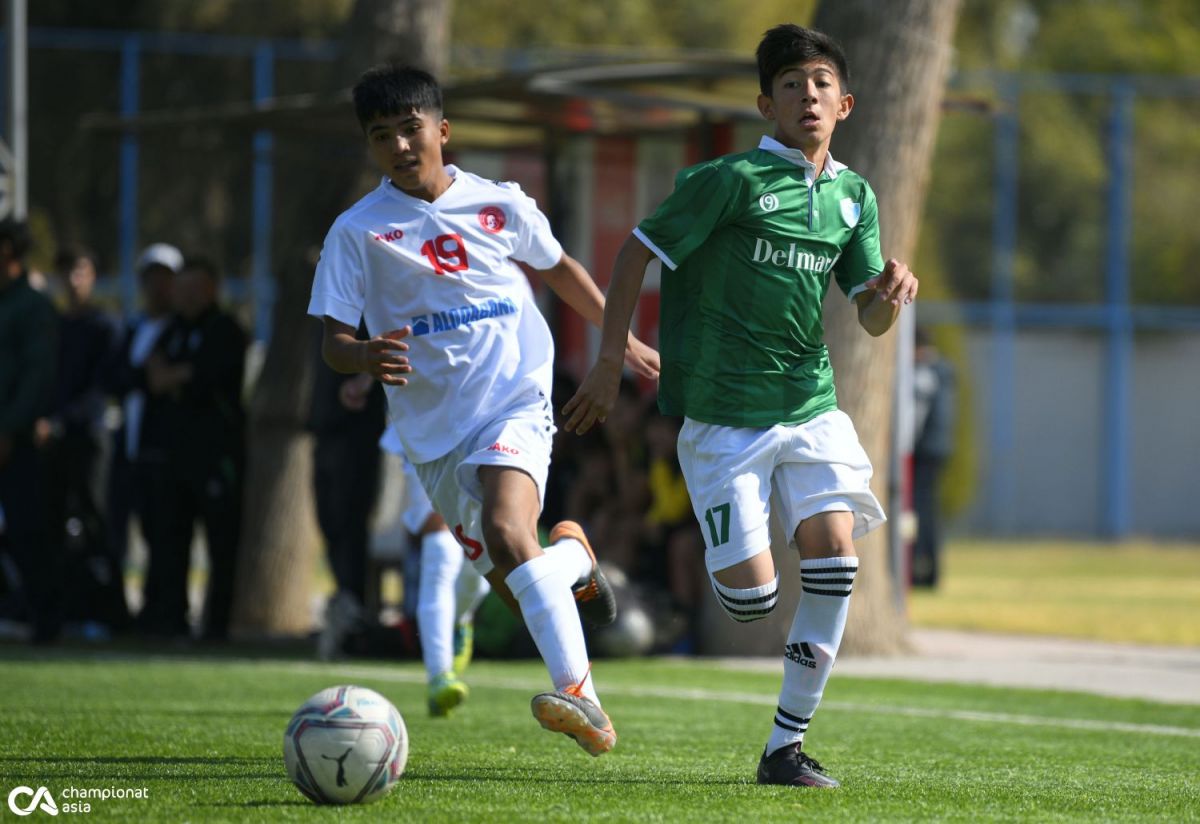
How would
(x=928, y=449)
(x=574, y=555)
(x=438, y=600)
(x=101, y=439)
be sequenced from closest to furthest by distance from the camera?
1. (x=574, y=555)
2. (x=438, y=600)
3. (x=101, y=439)
4. (x=928, y=449)

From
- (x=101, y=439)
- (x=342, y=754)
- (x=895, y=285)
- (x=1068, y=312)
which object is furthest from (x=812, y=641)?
(x=1068, y=312)

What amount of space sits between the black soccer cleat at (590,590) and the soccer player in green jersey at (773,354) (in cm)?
59

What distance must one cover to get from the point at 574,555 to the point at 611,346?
87 cm

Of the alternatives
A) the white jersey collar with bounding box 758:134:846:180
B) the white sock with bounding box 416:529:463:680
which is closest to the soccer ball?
the white jersey collar with bounding box 758:134:846:180

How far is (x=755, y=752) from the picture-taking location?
7008mm

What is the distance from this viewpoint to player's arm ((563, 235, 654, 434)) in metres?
5.82

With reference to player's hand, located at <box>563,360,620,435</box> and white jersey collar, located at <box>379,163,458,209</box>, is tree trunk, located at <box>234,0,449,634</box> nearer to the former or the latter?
white jersey collar, located at <box>379,163,458,209</box>

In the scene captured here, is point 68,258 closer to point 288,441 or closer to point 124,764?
point 288,441

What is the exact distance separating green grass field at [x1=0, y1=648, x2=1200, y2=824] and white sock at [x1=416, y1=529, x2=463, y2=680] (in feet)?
0.88

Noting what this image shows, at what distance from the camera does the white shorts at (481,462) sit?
20.7 ft

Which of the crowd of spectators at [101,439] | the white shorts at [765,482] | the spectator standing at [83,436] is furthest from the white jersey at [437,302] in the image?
the spectator standing at [83,436]

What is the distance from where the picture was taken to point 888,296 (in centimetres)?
596

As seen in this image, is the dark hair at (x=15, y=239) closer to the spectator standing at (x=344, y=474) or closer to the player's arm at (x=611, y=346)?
the spectator standing at (x=344, y=474)

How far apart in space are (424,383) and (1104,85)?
81.6 feet
